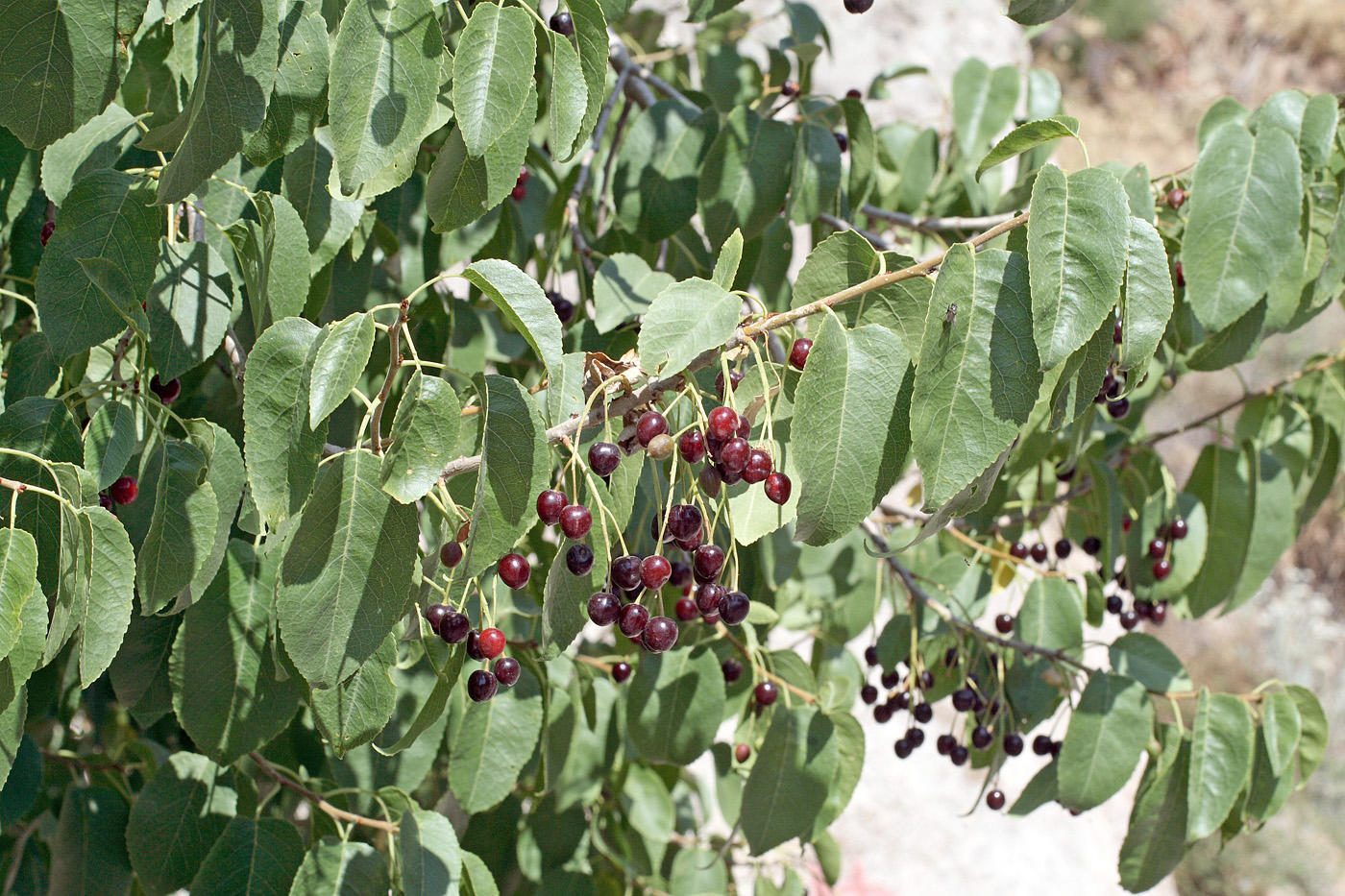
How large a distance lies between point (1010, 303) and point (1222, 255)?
580 mm

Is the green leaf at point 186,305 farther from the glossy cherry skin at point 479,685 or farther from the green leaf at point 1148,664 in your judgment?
the green leaf at point 1148,664

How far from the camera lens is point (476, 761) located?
53.7 inches

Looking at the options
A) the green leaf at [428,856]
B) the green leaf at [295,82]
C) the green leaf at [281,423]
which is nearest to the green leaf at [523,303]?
the green leaf at [281,423]

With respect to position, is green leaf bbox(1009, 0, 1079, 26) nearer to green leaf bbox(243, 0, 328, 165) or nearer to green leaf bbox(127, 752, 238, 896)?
green leaf bbox(243, 0, 328, 165)

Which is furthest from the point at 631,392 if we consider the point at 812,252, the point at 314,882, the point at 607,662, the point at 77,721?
the point at 77,721

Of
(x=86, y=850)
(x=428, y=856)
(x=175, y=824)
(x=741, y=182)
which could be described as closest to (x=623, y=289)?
(x=741, y=182)

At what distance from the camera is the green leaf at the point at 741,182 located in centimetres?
145

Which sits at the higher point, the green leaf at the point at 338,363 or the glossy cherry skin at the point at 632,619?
the green leaf at the point at 338,363

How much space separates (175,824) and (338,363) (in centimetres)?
75

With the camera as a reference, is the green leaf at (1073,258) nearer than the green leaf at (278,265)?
Yes

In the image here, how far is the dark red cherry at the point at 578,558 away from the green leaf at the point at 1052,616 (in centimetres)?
108

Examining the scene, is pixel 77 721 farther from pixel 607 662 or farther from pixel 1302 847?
pixel 1302 847

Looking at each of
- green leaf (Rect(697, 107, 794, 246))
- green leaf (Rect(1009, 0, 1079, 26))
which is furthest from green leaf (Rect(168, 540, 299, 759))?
green leaf (Rect(1009, 0, 1079, 26))

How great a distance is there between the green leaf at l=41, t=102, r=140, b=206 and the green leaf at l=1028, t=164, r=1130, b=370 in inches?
36.4
